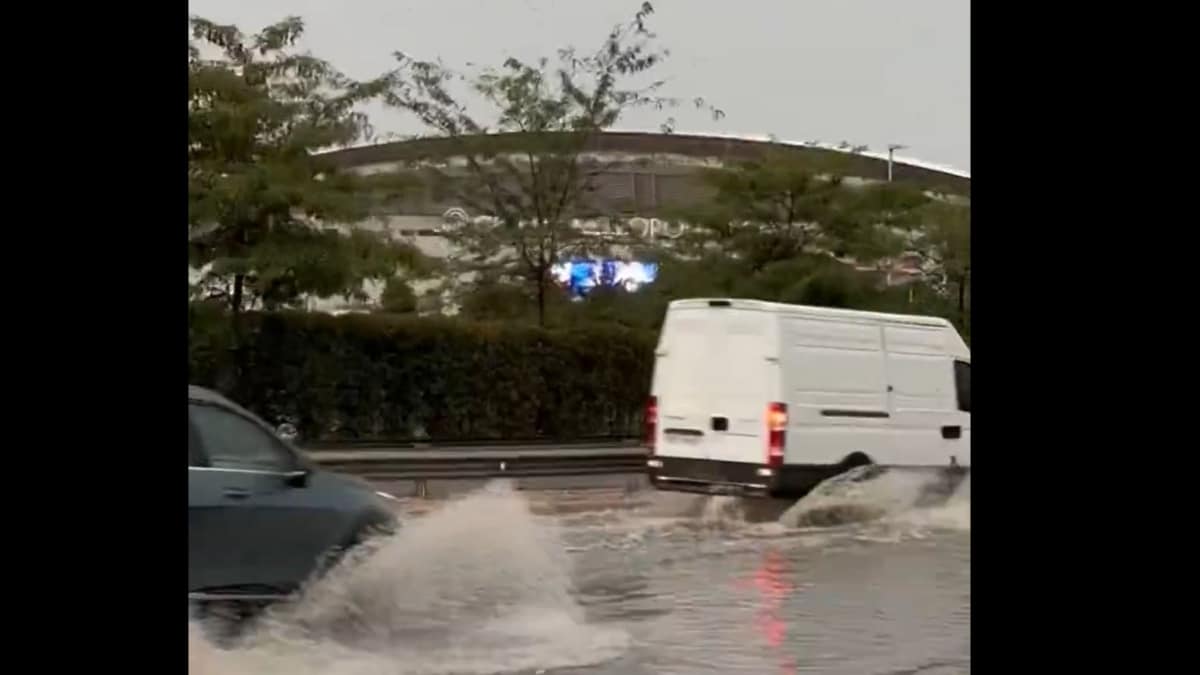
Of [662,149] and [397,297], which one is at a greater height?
[662,149]

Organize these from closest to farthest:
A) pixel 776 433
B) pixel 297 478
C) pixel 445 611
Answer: pixel 297 478
pixel 445 611
pixel 776 433

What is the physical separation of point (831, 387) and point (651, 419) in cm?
100

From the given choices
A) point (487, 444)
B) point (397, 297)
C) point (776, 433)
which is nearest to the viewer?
point (487, 444)

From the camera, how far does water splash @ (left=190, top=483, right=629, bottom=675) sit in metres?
4.54

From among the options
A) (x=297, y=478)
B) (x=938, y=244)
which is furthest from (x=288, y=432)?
(x=938, y=244)

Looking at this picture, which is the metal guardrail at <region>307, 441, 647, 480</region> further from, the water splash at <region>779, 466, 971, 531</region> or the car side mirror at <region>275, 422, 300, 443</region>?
the water splash at <region>779, 466, 971, 531</region>

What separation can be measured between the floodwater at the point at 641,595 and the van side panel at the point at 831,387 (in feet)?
0.81

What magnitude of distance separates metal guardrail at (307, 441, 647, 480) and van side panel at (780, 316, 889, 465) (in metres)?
0.95

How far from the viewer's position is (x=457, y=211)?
6.05 m

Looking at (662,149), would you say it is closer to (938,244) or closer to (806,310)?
(806,310)

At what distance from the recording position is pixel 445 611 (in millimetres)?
4938
